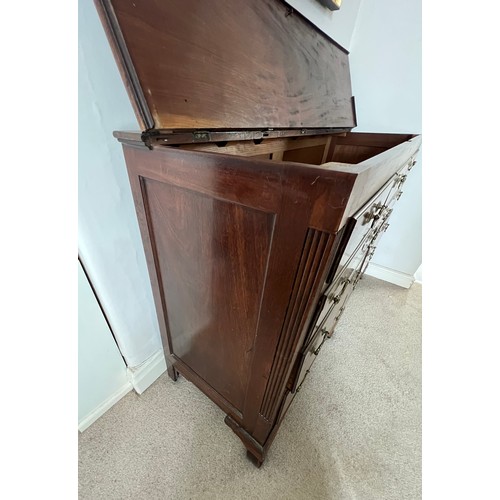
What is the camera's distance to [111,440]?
857 mm

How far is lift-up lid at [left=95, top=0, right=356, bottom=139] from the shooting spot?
1.28 ft

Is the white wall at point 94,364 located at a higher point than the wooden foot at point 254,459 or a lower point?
higher

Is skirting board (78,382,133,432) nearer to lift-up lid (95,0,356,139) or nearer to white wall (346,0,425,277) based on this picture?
lift-up lid (95,0,356,139)

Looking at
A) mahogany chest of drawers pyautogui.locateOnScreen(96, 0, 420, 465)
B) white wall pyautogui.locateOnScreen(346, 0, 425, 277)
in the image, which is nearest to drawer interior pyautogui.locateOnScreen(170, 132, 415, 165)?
mahogany chest of drawers pyautogui.locateOnScreen(96, 0, 420, 465)

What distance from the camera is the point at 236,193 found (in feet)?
1.27

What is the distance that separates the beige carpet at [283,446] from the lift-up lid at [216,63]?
1.07m

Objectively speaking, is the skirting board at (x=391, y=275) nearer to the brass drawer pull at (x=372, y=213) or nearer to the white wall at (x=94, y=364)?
the brass drawer pull at (x=372, y=213)

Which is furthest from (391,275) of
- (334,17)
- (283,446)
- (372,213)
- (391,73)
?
(334,17)

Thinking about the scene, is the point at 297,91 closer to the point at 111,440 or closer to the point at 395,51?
the point at 395,51

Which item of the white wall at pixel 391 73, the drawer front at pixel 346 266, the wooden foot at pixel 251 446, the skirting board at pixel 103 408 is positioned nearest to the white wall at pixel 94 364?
the skirting board at pixel 103 408

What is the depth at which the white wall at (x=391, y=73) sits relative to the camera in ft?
3.85
